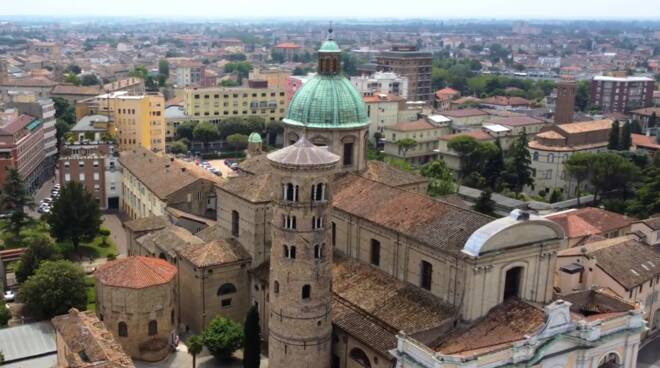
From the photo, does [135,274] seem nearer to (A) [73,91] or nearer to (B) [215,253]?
(B) [215,253]

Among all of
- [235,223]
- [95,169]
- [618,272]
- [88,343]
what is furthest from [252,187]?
[95,169]

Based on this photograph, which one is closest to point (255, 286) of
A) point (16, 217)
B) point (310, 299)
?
point (310, 299)

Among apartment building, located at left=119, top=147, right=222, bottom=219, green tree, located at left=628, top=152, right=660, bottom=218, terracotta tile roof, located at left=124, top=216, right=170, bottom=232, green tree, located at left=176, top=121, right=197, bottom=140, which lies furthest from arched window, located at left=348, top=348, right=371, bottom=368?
green tree, located at left=176, top=121, right=197, bottom=140

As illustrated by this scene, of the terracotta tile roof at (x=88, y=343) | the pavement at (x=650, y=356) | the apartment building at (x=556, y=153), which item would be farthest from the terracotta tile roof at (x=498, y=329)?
the apartment building at (x=556, y=153)

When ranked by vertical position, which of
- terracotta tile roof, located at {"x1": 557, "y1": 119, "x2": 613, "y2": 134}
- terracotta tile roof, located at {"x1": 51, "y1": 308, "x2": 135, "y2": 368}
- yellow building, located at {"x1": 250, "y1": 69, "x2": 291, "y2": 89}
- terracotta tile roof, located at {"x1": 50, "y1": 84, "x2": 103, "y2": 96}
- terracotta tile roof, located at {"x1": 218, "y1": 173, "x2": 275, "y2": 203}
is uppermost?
terracotta tile roof, located at {"x1": 218, "y1": 173, "x2": 275, "y2": 203}

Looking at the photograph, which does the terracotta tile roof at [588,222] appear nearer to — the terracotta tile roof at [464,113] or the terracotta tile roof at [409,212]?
the terracotta tile roof at [409,212]

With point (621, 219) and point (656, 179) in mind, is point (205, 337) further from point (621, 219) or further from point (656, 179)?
point (656, 179)

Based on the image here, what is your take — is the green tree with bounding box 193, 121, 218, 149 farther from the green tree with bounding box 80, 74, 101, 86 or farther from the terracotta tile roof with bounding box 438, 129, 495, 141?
the green tree with bounding box 80, 74, 101, 86

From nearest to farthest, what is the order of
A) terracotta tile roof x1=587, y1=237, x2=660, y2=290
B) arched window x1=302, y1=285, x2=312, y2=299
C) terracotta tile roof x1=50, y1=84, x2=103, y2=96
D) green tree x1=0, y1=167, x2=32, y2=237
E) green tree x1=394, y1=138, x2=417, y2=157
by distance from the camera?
arched window x1=302, y1=285, x2=312, y2=299, terracotta tile roof x1=587, y1=237, x2=660, y2=290, green tree x1=0, y1=167, x2=32, y2=237, green tree x1=394, y1=138, x2=417, y2=157, terracotta tile roof x1=50, y1=84, x2=103, y2=96
